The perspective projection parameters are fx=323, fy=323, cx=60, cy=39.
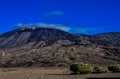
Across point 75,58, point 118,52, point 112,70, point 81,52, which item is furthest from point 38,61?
point 112,70

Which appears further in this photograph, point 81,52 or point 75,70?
point 81,52

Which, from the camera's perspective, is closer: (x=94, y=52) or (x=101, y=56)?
(x=101, y=56)

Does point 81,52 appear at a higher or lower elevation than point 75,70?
higher

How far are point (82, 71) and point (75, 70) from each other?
6.49ft

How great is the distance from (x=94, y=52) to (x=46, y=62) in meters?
40.0

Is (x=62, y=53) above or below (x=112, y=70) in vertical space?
above

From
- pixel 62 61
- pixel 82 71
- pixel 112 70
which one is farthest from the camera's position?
Result: pixel 62 61

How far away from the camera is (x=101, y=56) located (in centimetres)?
17025

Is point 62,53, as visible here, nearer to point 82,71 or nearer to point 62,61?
point 62,61

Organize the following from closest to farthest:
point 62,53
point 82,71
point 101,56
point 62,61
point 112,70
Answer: point 82,71 < point 112,70 < point 62,61 < point 101,56 < point 62,53

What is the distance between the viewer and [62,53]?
18762cm

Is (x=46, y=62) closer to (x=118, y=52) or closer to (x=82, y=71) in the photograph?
(x=118, y=52)

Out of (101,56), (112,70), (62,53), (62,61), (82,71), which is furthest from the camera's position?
(62,53)

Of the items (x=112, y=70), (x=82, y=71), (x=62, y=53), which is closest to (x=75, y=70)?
(x=82, y=71)
